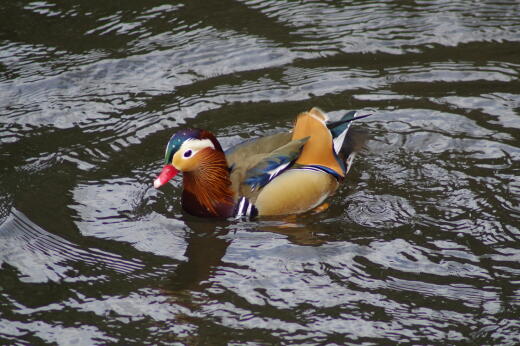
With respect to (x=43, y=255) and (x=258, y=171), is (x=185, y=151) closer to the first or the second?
(x=258, y=171)

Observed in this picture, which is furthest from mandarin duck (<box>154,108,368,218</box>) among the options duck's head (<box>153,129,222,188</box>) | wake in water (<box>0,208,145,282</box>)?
wake in water (<box>0,208,145,282</box>)

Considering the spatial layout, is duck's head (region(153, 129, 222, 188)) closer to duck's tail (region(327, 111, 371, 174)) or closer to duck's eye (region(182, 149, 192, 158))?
duck's eye (region(182, 149, 192, 158))

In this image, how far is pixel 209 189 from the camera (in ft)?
22.7

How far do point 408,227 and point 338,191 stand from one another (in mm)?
1054

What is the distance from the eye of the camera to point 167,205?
7.08 metres

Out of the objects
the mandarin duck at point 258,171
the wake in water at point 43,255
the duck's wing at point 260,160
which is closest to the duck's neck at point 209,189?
the mandarin duck at point 258,171

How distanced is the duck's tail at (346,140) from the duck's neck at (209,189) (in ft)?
3.59

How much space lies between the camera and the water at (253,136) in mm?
5512

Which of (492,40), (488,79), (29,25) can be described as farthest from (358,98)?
(29,25)

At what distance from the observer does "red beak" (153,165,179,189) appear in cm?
657

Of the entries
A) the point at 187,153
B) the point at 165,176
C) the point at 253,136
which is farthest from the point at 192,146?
the point at 253,136

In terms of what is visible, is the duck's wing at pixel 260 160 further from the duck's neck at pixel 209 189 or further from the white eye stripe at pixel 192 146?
the white eye stripe at pixel 192 146

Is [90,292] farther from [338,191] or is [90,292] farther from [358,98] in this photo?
[358,98]

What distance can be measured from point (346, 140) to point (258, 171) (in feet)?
3.47
